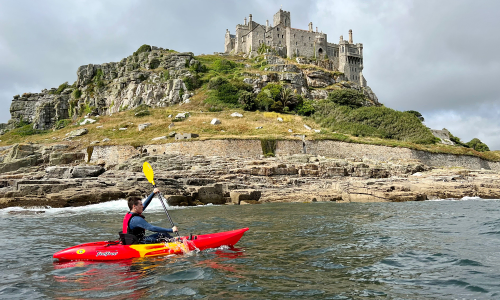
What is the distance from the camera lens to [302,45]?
71.6 meters

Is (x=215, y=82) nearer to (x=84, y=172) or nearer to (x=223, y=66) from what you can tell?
(x=223, y=66)

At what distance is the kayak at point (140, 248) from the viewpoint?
288 inches

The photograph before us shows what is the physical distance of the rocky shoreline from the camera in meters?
19.6

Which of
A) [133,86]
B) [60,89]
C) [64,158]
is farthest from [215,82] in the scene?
[60,89]

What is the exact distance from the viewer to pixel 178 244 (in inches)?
309

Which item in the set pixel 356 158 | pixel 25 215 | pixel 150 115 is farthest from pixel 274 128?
pixel 25 215

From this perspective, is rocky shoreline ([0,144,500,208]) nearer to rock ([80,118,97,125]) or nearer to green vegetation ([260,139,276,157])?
green vegetation ([260,139,276,157])

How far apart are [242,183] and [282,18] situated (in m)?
59.3

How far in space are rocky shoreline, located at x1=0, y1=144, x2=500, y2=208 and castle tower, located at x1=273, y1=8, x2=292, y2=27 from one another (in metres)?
52.3

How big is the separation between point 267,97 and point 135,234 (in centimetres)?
4100

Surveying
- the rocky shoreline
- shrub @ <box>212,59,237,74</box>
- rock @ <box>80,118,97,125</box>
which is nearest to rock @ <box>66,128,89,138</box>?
rock @ <box>80,118,97,125</box>

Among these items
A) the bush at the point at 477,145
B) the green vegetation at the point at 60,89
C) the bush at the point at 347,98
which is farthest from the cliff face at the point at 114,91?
the bush at the point at 477,145

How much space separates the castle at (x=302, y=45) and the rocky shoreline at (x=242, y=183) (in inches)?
1887

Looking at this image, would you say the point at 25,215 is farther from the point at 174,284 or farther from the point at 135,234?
the point at 174,284
